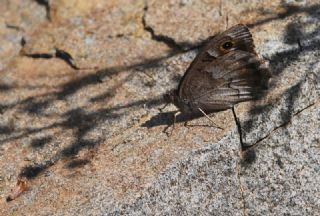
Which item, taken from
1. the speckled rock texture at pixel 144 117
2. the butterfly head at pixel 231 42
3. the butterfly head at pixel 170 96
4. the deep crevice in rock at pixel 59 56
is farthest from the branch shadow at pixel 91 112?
the butterfly head at pixel 231 42

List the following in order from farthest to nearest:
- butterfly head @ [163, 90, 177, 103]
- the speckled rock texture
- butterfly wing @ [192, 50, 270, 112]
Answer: butterfly head @ [163, 90, 177, 103]
butterfly wing @ [192, 50, 270, 112]
the speckled rock texture

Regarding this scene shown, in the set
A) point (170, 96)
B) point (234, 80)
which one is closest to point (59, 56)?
point (170, 96)

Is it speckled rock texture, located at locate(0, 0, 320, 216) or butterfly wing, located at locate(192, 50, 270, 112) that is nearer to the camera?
speckled rock texture, located at locate(0, 0, 320, 216)

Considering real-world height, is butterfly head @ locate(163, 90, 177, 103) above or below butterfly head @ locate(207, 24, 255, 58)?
below

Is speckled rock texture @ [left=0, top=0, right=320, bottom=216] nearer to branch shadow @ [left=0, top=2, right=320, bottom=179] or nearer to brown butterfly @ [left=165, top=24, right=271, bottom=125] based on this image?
branch shadow @ [left=0, top=2, right=320, bottom=179]

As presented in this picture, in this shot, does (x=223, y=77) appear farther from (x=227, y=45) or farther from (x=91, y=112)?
(x=91, y=112)

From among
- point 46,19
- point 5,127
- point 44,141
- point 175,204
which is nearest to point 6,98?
point 5,127

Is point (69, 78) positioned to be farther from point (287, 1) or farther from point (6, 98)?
point (287, 1)

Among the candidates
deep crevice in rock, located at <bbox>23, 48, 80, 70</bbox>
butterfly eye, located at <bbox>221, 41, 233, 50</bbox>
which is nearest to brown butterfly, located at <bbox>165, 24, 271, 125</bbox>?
butterfly eye, located at <bbox>221, 41, 233, 50</bbox>
